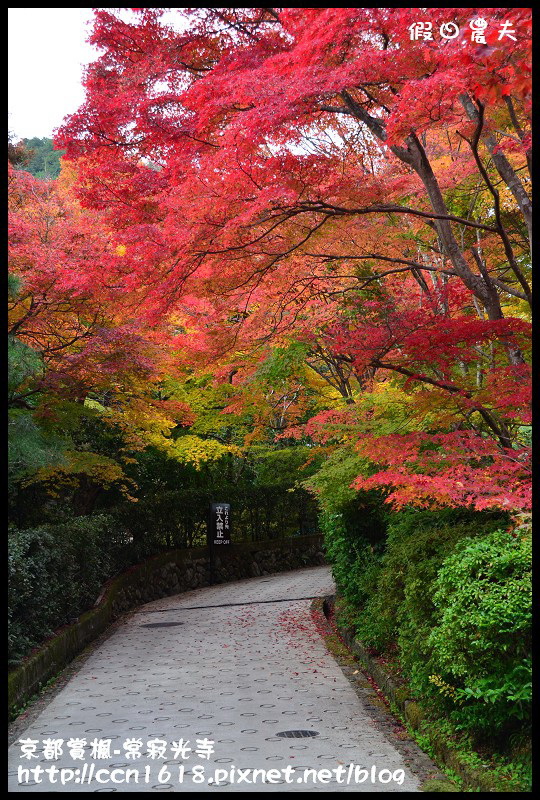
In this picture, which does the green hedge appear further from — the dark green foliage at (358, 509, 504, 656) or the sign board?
the sign board

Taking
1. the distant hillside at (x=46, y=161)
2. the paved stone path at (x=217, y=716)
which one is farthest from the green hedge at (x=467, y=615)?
the distant hillside at (x=46, y=161)

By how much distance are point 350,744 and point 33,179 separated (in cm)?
1230

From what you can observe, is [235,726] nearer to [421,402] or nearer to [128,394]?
[421,402]

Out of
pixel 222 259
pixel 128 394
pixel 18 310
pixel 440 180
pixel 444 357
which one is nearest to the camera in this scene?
pixel 444 357

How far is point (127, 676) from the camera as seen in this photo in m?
8.90

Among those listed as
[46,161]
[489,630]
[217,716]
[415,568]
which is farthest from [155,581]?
[46,161]

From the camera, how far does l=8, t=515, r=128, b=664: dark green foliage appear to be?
8.46m

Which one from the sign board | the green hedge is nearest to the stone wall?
the sign board

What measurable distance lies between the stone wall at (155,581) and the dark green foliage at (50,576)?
0.22m

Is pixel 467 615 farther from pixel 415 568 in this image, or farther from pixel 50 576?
pixel 50 576

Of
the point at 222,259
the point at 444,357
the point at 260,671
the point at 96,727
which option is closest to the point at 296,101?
the point at 222,259

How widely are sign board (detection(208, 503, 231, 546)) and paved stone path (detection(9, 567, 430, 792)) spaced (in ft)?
21.7

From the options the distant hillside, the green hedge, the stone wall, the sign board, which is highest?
the distant hillside

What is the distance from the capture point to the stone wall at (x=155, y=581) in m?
8.43
